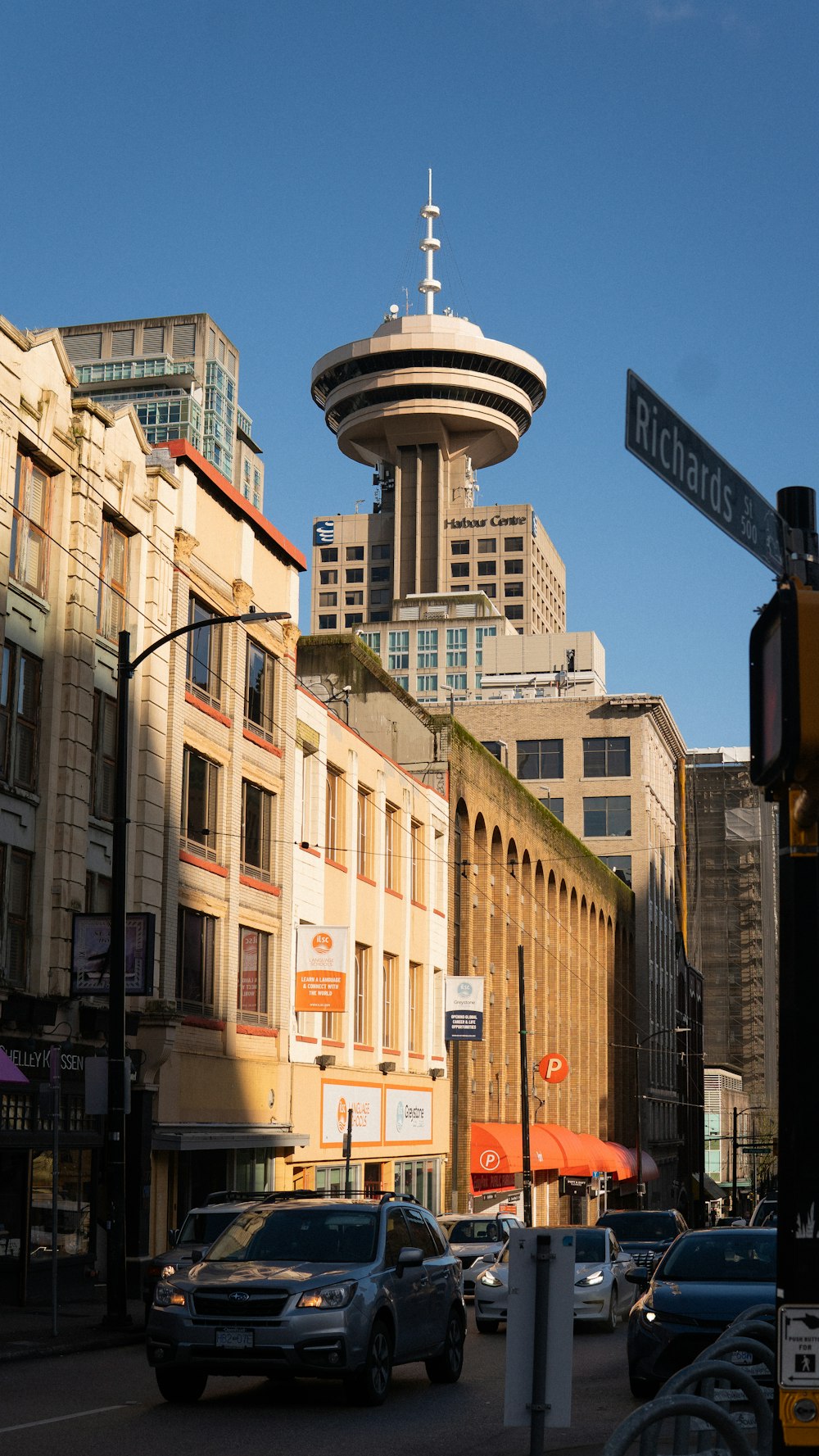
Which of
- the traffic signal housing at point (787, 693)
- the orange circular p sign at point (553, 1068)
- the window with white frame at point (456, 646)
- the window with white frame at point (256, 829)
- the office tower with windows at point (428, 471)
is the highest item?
the office tower with windows at point (428, 471)

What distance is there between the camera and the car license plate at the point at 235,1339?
14.3 meters

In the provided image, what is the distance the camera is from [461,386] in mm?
176000

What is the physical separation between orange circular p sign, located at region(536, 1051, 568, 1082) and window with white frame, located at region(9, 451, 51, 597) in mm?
34960

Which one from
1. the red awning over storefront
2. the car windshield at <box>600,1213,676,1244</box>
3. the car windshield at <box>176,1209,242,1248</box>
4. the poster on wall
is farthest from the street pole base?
the red awning over storefront

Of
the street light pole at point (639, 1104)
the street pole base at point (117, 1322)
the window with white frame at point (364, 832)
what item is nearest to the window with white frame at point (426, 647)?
the street light pole at point (639, 1104)

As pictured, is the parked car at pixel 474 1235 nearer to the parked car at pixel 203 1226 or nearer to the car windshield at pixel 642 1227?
the car windshield at pixel 642 1227

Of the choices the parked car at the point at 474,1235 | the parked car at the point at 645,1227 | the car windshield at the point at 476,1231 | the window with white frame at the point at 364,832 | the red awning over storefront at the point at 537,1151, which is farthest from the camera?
the red awning over storefront at the point at 537,1151

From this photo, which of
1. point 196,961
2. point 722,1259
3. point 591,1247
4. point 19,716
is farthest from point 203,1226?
point 196,961

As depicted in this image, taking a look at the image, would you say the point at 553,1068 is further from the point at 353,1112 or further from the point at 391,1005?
the point at 353,1112

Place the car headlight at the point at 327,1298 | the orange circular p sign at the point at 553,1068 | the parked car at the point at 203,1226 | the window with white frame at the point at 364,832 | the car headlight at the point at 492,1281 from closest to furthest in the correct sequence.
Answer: the car headlight at the point at 327,1298, the parked car at the point at 203,1226, the car headlight at the point at 492,1281, the window with white frame at the point at 364,832, the orange circular p sign at the point at 553,1068

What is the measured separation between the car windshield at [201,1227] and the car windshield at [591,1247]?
212 inches

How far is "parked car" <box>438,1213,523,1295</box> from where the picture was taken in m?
30.7

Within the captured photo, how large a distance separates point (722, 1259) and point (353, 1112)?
25.7m

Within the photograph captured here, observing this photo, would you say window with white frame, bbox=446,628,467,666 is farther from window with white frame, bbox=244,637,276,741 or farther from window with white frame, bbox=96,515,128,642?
window with white frame, bbox=96,515,128,642
